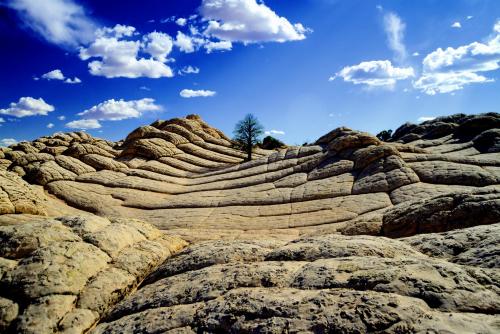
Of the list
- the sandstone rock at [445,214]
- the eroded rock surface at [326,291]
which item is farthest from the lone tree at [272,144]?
the eroded rock surface at [326,291]

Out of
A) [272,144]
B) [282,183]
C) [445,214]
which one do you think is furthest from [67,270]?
[272,144]

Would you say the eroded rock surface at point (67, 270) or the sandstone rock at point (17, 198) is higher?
the sandstone rock at point (17, 198)

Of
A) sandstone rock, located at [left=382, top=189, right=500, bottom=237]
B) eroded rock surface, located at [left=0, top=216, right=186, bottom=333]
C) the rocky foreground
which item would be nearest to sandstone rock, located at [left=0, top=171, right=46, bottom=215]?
the rocky foreground

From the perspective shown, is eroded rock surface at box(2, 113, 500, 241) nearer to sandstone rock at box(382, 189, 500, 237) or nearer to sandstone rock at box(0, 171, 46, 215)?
sandstone rock at box(382, 189, 500, 237)

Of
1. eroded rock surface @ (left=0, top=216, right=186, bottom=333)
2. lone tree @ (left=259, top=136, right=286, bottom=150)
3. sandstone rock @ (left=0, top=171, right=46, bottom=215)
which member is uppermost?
lone tree @ (left=259, top=136, right=286, bottom=150)

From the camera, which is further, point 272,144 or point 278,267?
point 272,144

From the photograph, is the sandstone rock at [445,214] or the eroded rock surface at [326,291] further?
the sandstone rock at [445,214]

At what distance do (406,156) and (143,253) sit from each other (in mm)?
22665

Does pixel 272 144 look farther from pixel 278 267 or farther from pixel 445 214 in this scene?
pixel 278 267

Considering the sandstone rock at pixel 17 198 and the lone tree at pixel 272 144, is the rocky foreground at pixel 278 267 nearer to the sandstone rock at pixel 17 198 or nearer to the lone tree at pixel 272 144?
the sandstone rock at pixel 17 198

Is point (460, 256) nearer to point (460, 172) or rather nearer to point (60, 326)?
point (60, 326)

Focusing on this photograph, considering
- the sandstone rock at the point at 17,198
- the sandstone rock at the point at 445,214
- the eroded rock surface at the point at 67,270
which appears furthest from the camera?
the sandstone rock at the point at 17,198

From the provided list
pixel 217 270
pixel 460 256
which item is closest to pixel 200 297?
pixel 217 270

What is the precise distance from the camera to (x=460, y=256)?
23.1 ft
